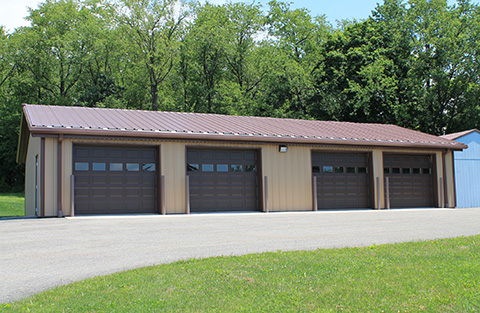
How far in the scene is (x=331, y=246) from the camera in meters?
7.75

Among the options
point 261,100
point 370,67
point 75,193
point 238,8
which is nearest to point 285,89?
point 261,100

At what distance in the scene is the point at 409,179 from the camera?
1969cm

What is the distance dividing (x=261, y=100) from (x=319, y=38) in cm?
832

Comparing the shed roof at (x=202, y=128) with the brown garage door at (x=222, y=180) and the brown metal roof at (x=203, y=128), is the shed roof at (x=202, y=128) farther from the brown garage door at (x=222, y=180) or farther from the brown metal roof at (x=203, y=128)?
the brown garage door at (x=222, y=180)

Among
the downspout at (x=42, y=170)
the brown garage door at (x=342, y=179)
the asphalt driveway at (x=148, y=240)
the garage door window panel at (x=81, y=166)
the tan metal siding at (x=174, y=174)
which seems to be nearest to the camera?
the asphalt driveway at (x=148, y=240)

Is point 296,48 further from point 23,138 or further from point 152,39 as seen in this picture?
point 23,138

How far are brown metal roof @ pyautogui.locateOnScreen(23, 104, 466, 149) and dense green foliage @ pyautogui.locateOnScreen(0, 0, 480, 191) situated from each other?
1323 centimetres

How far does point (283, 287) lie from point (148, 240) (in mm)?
4023

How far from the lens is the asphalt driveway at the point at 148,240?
604 cm

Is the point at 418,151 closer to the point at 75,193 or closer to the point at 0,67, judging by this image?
the point at 75,193

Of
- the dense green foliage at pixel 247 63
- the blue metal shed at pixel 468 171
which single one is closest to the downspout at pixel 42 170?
the blue metal shed at pixel 468 171

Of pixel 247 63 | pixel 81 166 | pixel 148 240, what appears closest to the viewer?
pixel 148 240

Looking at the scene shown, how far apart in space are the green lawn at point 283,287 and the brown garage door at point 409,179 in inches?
518

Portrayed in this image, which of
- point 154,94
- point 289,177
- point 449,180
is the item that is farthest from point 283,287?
point 154,94
